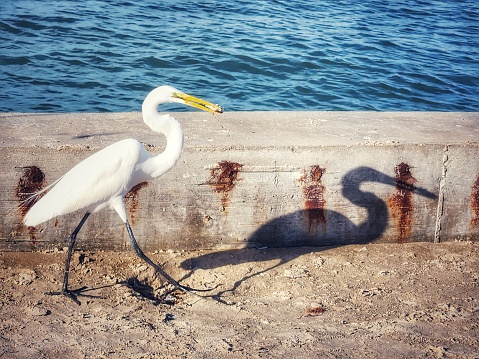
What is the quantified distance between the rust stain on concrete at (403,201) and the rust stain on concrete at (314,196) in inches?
25.1

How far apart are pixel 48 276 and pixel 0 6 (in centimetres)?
1037

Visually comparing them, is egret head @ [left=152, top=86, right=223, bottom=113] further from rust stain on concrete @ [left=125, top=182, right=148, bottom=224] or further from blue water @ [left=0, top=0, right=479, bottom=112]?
blue water @ [left=0, top=0, right=479, bottom=112]

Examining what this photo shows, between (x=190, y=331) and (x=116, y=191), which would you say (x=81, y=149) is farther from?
(x=190, y=331)

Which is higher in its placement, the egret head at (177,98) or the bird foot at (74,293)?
the egret head at (177,98)

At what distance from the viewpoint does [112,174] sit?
4.83m

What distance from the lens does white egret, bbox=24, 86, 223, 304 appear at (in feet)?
15.8

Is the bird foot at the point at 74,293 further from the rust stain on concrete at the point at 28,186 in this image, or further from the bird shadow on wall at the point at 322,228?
the bird shadow on wall at the point at 322,228

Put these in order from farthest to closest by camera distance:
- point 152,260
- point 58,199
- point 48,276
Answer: point 152,260 < point 48,276 < point 58,199

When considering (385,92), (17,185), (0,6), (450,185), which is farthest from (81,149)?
(0,6)

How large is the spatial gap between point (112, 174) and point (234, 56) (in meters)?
8.07

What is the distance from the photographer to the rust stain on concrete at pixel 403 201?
5727 mm

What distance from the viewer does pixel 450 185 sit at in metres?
5.82

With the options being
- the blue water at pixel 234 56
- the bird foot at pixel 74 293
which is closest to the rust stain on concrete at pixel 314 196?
the bird foot at pixel 74 293

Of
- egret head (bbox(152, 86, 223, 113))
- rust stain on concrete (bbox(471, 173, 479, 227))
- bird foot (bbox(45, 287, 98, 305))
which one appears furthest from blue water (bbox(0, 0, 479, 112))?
bird foot (bbox(45, 287, 98, 305))
